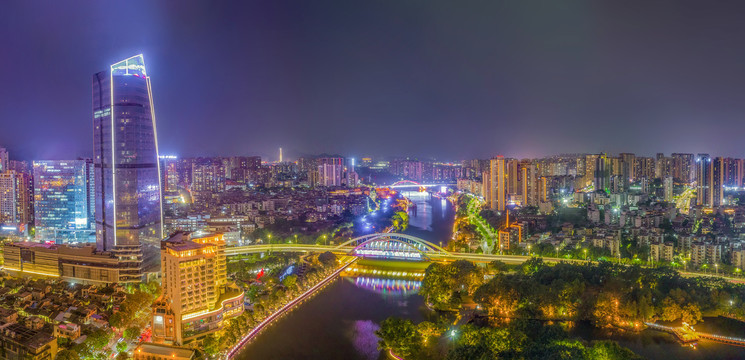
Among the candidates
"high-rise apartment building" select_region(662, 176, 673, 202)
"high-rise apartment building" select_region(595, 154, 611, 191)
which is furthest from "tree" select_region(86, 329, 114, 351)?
"high-rise apartment building" select_region(595, 154, 611, 191)

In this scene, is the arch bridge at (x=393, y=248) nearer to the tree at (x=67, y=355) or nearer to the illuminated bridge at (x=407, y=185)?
the tree at (x=67, y=355)

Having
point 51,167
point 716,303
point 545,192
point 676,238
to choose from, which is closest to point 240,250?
point 51,167

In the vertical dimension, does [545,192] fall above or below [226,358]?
above

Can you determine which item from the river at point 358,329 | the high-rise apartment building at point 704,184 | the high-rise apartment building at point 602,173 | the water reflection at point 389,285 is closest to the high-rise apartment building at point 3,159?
the river at point 358,329

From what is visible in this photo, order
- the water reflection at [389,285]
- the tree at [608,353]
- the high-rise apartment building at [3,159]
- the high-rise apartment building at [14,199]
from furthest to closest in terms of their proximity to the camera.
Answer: the high-rise apartment building at [3,159]
the high-rise apartment building at [14,199]
the water reflection at [389,285]
the tree at [608,353]

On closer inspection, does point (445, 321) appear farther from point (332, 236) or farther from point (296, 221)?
point (296, 221)
